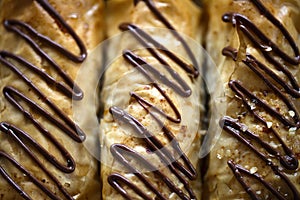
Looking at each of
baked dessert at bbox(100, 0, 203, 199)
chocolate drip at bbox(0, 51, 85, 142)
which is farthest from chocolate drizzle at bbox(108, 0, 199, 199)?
chocolate drip at bbox(0, 51, 85, 142)

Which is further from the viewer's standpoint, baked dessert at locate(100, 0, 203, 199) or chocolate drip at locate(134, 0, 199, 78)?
chocolate drip at locate(134, 0, 199, 78)

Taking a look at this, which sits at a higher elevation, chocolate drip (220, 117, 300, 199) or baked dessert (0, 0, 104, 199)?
baked dessert (0, 0, 104, 199)

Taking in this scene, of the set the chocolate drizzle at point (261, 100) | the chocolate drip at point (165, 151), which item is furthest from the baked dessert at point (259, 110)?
the chocolate drip at point (165, 151)

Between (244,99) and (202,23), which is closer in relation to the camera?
(244,99)

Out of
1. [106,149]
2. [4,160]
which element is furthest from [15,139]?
[106,149]

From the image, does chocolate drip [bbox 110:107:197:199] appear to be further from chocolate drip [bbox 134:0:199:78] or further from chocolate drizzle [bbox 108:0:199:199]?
chocolate drip [bbox 134:0:199:78]

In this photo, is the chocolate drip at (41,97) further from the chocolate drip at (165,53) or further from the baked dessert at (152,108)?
the chocolate drip at (165,53)

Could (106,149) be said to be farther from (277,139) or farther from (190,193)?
(277,139)
